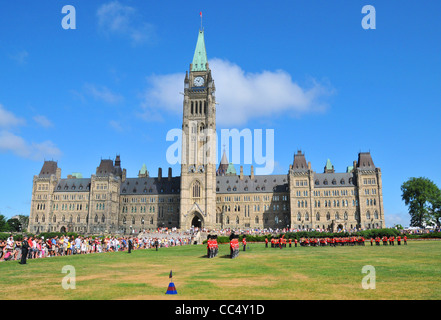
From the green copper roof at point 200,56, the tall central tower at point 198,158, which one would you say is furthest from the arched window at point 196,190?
the green copper roof at point 200,56

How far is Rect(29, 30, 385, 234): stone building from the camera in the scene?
105m

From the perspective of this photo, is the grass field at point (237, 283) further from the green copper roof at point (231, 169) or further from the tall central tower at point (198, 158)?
the green copper roof at point (231, 169)

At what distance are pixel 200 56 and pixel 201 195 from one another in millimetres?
41868

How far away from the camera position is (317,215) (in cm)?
10788

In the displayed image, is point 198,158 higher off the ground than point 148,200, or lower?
higher

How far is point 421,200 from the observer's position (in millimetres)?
100250

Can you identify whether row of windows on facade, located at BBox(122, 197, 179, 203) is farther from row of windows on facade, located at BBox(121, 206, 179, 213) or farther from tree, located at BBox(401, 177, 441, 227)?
tree, located at BBox(401, 177, 441, 227)

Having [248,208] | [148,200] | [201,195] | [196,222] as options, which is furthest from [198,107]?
[248,208]

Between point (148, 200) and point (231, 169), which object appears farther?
point (231, 169)

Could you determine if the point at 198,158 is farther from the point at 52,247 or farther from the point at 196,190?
the point at 52,247

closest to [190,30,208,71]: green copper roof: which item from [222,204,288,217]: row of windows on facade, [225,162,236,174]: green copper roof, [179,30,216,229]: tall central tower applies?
[179,30,216,229]: tall central tower

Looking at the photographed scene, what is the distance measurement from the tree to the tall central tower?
2008 inches
